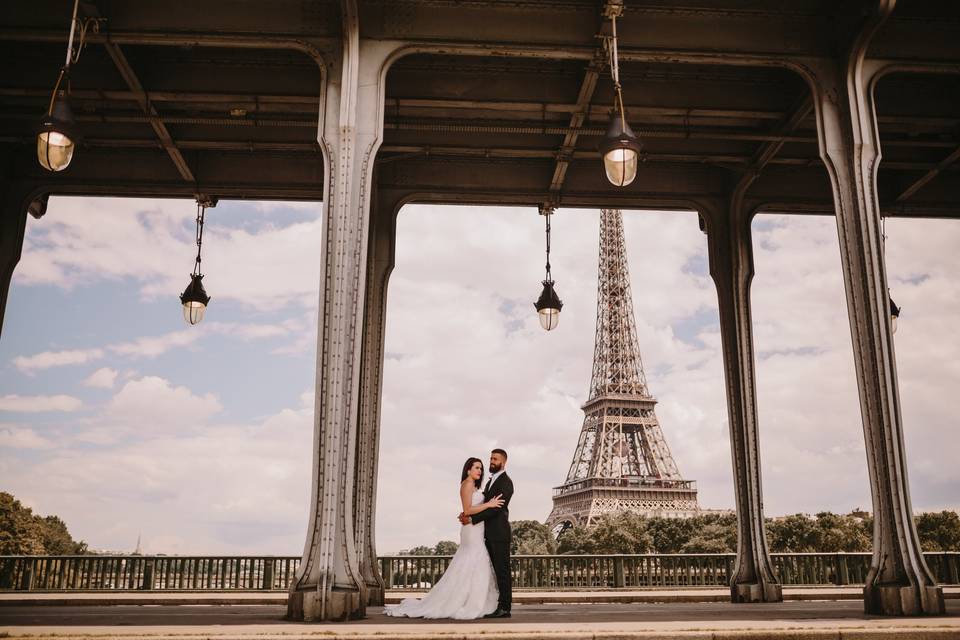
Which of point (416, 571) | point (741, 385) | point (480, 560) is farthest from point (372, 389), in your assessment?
point (416, 571)

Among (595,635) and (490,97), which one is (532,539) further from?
(595,635)

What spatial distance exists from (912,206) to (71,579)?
64.8 ft

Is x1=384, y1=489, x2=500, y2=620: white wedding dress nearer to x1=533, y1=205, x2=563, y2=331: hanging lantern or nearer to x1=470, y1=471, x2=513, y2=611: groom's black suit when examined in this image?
x1=470, y1=471, x2=513, y2=611: groom's black suit

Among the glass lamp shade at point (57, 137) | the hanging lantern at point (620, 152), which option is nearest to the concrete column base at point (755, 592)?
the hanging lantern at point (620, 152)

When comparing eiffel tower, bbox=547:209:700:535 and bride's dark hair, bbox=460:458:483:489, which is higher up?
eiffel tower, bbox=547:209:700:535

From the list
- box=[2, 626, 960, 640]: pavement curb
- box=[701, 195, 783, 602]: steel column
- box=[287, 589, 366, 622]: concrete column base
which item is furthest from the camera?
box=[701, 195, 783, 602]: steel column

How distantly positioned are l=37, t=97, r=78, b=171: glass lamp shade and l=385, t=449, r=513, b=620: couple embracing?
5.64m

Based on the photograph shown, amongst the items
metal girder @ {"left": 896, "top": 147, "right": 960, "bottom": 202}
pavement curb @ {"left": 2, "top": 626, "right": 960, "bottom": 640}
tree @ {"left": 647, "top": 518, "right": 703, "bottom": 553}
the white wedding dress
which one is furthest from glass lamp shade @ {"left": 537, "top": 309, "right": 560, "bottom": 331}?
tree @ {"left": 647, "top": 518, "right": 703, "bottom": 553}

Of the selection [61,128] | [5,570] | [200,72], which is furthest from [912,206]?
[5,570]

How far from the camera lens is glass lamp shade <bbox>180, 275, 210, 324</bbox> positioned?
1447 centimetres

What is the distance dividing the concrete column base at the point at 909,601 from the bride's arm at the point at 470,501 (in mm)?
4342

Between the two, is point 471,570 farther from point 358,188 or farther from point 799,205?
point 799,205

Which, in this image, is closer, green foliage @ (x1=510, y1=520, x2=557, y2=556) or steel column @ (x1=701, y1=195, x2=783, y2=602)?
steel column @ (x1=701, y1=195, x2=783, y2=602)

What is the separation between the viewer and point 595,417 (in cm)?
6494
